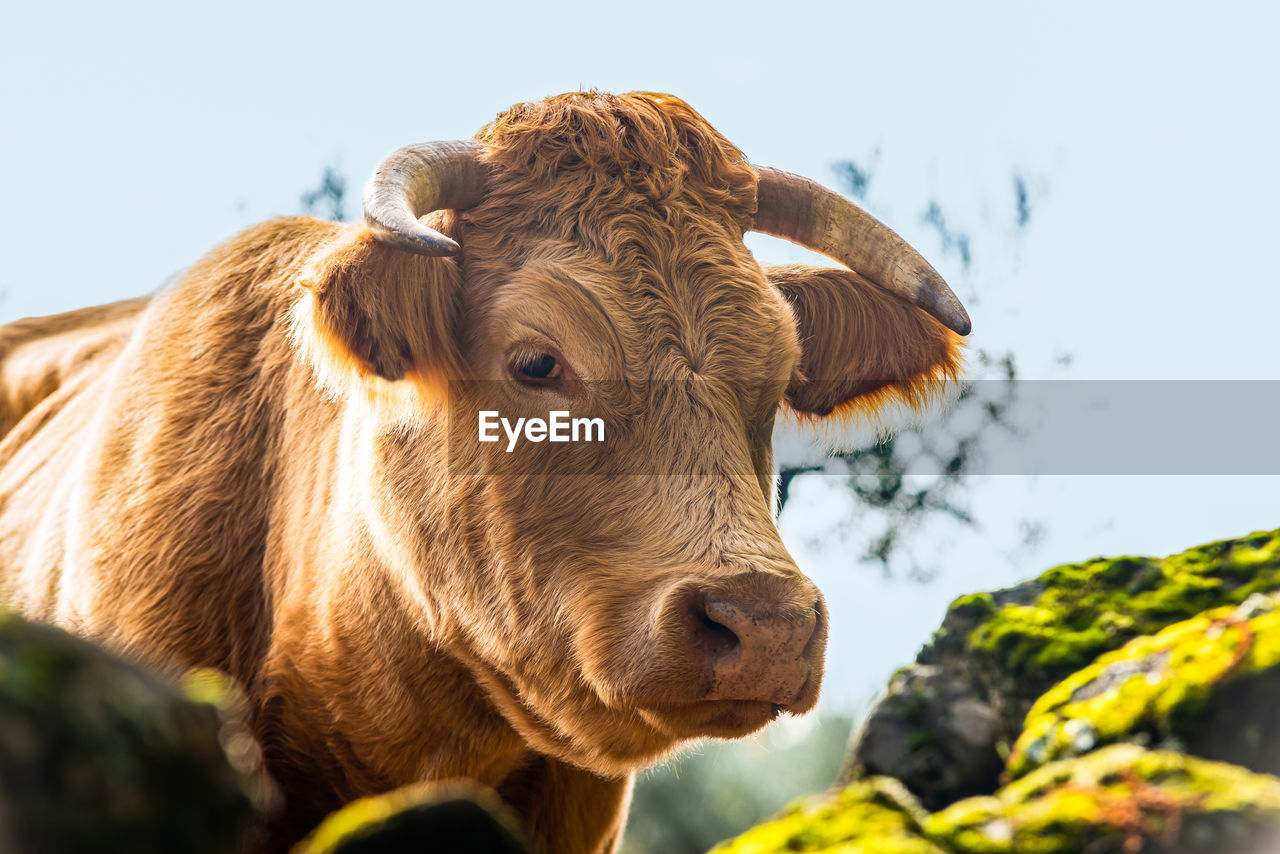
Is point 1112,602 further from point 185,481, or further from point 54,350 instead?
point 54,350

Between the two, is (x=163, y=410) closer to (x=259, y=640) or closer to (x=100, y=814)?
(x=259, y=640)

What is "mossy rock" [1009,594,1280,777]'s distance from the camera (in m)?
1.78

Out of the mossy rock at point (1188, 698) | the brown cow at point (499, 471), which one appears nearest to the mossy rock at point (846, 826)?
the mossy rock at point (1188, 698)

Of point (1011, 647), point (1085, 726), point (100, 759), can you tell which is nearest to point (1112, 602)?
point (1011, 647)

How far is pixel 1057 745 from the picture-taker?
190 centimetres

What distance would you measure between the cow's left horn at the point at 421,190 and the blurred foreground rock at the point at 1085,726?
165 cm

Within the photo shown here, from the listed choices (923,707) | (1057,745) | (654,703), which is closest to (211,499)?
(654,703)

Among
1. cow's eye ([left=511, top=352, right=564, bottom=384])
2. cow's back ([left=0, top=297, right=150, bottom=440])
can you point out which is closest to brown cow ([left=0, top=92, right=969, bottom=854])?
cow's eye ([left=511, top=352, right=564, bottom=384])

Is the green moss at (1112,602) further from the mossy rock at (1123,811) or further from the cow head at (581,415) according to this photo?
the mossy rock at (1123,811)

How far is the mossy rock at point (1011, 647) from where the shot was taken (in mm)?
2271

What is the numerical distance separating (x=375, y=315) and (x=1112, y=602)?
7.06 ft

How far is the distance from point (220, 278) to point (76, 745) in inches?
150

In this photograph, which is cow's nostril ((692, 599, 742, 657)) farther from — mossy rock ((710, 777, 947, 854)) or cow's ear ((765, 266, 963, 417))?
cow's ear ((765, 266, 963, 417))

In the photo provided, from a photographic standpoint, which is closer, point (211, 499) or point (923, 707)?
point (923, 707)
